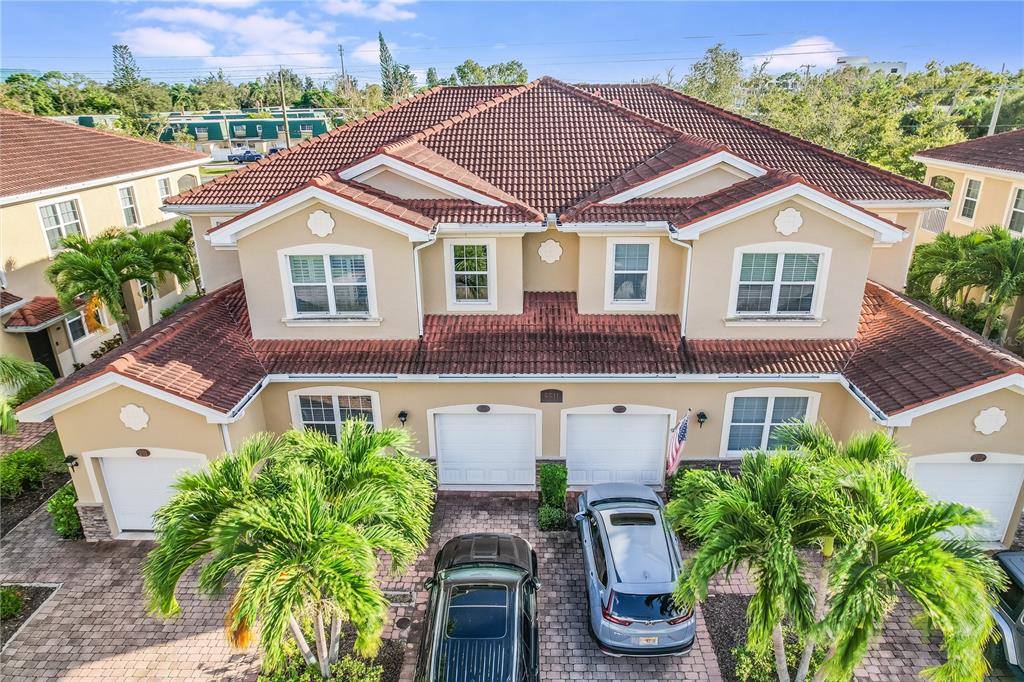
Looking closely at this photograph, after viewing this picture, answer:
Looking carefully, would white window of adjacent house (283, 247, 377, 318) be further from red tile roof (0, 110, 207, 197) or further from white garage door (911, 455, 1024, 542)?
white garage door (911, 455, 1024, 542)

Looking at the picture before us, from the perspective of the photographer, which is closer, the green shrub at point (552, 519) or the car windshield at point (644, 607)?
the car windshield at point (644, 607)

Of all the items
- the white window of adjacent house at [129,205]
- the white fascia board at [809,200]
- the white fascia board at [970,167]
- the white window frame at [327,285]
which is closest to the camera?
the white fascia board at [809,200]

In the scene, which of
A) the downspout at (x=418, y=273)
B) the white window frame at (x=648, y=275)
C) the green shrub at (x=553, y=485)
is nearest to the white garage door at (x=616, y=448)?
the green shrub at (x=553, y=485)

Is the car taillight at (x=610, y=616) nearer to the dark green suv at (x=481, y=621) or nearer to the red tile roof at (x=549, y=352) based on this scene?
the dark green suv at (x=481, y=621)

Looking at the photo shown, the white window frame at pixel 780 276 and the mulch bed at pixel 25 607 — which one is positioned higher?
the white window frame at pixel 780 276

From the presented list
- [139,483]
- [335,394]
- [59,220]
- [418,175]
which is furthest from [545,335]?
[59,220]
